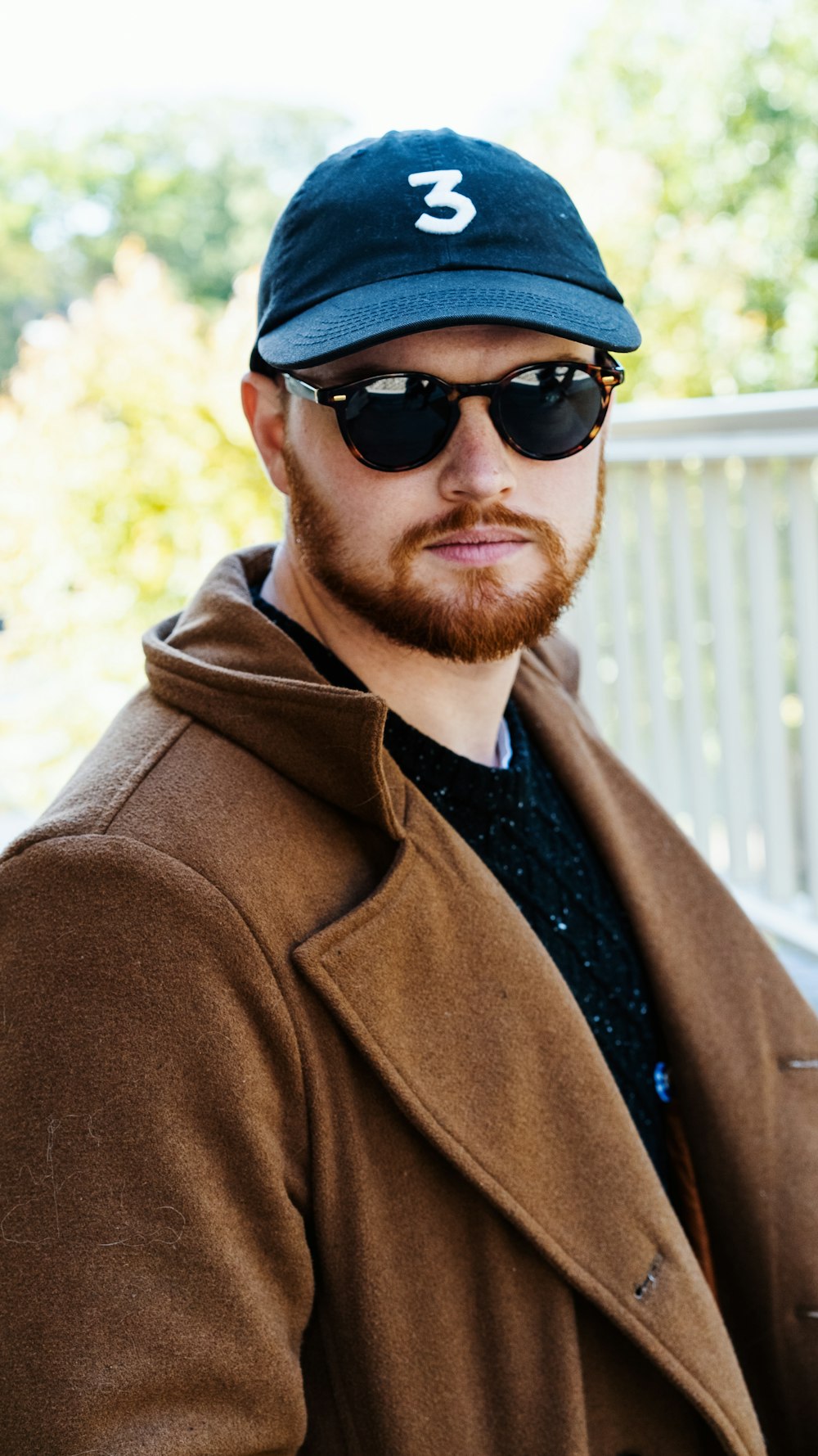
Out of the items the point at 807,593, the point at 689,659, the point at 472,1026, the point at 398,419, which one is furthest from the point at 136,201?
the point at 472,1026

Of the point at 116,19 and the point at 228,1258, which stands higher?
the point at 116,19

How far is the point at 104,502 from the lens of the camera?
5648 millimetres

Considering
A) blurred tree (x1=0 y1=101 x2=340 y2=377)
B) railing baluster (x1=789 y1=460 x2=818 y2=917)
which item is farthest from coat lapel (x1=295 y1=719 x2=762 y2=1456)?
blurred tree (x1=0 y1=101 x2=340 y2=377)

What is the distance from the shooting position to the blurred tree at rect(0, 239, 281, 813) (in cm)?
549

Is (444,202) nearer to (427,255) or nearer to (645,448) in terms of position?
(427,255)

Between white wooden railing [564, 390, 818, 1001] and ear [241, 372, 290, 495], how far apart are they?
154 cm

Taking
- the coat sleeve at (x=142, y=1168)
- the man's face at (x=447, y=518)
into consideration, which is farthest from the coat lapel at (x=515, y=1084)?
the man's face at (x=447, y=518)

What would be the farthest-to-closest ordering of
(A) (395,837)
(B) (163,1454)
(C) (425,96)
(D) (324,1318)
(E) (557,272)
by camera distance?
(C) (425,96)
(E) (557,272)
(A) (395,837)
(D) (324,1318)
(B) (163,1454)

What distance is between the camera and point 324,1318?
133 cm

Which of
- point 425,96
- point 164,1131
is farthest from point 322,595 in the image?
point 425,96

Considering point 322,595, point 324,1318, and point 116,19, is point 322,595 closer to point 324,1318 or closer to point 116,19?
point 324,1318

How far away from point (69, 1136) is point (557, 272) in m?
1.11

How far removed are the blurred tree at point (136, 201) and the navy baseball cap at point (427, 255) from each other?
62.1 ft

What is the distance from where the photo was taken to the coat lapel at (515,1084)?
1.32m
